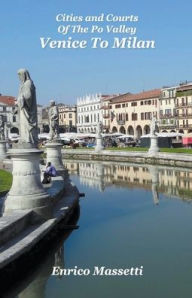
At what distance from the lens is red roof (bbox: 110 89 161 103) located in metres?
97.2

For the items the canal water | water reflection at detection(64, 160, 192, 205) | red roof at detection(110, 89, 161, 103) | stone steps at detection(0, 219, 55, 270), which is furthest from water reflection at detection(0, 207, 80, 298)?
red roof at detection(110, 89, 161, 103)

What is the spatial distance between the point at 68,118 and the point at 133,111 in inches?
1366

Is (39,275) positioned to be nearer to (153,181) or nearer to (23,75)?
(23,75)

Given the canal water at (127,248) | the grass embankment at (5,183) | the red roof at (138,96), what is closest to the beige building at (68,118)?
the red roof at (138,96)

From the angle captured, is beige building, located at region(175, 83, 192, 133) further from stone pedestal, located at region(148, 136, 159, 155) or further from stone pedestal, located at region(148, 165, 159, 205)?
stone pedestal, located at region(148, 165, 159, 205)

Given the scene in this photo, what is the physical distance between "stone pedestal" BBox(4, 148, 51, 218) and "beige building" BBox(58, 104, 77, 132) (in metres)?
116

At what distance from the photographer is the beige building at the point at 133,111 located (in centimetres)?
9788

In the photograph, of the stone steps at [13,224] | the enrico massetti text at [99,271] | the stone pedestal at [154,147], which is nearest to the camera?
the stone steps at [13,224]

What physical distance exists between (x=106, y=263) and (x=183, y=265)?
6.37 ft

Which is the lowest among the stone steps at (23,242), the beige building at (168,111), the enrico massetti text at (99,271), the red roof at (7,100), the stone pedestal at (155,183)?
the enrico massetti text at (99,271)

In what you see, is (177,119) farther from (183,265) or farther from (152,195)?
(183,265)

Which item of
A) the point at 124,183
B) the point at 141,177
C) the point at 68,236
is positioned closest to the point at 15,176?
the point at 68,236

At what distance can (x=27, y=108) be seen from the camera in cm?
1362

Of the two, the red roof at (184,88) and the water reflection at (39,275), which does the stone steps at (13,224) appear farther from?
the red roof at (184,88)
